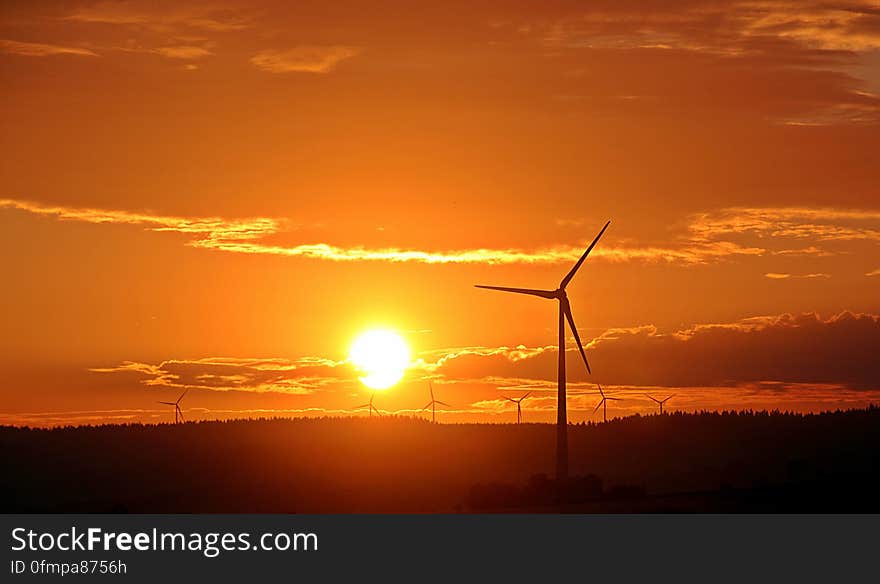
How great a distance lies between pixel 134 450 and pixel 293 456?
18918mm

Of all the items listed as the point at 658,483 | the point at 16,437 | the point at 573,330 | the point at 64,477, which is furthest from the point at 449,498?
the point at 16,437

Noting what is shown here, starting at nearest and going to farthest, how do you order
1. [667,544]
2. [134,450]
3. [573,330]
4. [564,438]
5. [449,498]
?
1. [667,544]
2. [564,438]
3. [573,330]
4. [449,498]
5. [134,450]

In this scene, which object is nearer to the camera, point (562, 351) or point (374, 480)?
point (562, 351)

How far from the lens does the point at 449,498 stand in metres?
145

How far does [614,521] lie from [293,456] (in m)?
101

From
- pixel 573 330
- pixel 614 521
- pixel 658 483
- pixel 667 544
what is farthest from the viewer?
pixel 658 483

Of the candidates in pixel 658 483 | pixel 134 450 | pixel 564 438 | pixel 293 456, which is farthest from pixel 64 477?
pixel 564 438

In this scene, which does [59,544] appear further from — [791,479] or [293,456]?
[293,456]

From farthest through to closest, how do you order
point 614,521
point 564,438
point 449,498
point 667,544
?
point 449,498 < point 564,438 < point 614,521 < point 667,544

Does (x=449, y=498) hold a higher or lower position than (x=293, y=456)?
lower

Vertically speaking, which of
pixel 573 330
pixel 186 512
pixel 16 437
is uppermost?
pixel 16 437

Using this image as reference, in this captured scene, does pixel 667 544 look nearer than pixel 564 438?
Yes

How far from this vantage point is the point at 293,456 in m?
196

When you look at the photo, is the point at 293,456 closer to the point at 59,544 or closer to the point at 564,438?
the point at 564,438
